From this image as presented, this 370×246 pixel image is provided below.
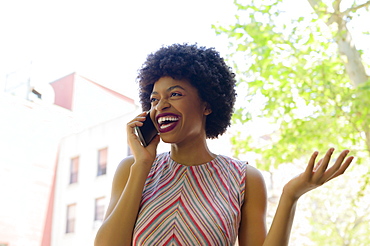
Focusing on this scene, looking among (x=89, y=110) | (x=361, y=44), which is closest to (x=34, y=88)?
(x=89, y=110)

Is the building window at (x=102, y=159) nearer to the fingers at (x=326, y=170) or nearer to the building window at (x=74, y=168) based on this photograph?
the building window at (x=74, y=168)

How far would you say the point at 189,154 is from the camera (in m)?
1.29

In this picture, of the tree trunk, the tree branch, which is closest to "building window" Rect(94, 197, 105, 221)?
the tree trunk

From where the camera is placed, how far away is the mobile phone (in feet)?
4.04

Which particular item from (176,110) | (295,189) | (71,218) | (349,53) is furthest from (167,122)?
(71,218)

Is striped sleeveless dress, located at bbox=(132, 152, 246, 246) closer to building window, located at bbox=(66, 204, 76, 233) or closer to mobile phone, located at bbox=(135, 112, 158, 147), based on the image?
mobile phone, located at bbox=(135, 112, 158, 147)

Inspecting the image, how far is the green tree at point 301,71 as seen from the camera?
3.66 m

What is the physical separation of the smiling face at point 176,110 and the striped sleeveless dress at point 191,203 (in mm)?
96

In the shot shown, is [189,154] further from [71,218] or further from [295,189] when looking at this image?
[71,218]

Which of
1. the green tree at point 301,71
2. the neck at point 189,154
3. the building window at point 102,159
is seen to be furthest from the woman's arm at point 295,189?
the building window at point 102,159

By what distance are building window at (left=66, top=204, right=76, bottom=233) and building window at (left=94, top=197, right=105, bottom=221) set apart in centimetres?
50

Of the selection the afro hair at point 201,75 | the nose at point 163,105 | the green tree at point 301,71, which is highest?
the green tree at point 301,71

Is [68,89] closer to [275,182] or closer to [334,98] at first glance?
[334,98]

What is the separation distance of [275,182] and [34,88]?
15.2ft
